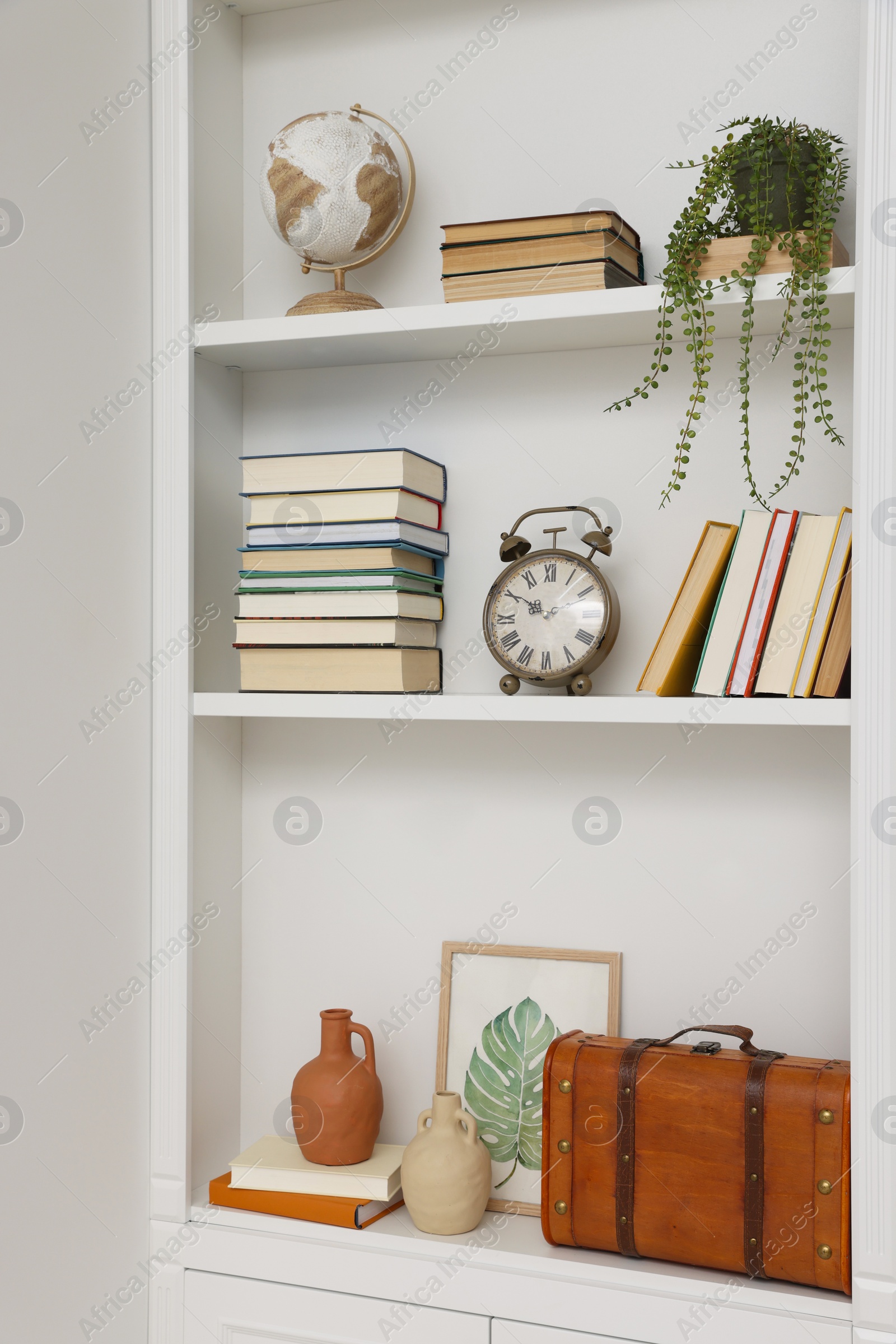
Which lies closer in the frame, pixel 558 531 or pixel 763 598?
pixel 763 598

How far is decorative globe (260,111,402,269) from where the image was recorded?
1507mm

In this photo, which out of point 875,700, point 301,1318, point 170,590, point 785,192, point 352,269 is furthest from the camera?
point 352,269

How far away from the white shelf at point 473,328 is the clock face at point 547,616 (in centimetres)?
32

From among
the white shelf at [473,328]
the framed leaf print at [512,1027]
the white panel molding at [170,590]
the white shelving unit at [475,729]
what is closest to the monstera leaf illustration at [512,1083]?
the framed leaf print at [512,1027]

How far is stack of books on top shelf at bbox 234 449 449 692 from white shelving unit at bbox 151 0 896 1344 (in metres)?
0.06

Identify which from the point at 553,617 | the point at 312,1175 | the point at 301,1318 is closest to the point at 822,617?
the point at 553,617

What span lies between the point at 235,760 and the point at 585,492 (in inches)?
27.6

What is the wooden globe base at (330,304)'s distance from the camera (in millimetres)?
1558

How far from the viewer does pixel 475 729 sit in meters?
1.67

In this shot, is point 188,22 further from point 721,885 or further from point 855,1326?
point 855,1326

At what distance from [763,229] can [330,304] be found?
1.99 feet

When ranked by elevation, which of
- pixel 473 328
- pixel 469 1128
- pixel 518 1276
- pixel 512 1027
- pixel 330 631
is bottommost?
pixel 518 1276

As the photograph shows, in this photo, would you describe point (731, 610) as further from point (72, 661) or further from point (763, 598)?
point (72, 661)

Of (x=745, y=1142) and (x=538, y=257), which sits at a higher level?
(x=538, y=257)
